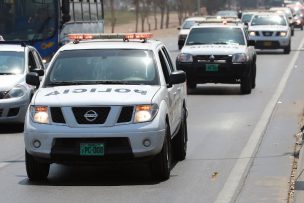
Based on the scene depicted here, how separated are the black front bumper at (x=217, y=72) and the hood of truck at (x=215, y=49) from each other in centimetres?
27

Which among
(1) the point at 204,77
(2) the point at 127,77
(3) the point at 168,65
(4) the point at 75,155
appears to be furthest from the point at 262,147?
(1) the point at 204,77

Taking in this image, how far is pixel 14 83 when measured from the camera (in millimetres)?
17000

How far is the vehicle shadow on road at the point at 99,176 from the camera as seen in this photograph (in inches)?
441

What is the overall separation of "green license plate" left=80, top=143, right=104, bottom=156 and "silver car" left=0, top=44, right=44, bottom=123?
5.64 metres

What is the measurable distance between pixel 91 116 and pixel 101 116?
0.36 ft

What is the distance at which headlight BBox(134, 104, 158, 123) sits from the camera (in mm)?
10859

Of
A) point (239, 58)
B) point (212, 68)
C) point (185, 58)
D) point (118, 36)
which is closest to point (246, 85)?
point (239, 58)

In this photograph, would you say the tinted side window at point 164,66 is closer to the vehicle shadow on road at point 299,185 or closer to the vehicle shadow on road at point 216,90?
the vehicle shadow on road at point 299,185

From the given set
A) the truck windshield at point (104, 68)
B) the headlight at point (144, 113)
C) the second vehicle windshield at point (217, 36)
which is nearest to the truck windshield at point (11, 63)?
the truck windshield at point (104, 68)

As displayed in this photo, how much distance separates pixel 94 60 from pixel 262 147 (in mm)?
3479

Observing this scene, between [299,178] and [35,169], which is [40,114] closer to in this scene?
[35,169]

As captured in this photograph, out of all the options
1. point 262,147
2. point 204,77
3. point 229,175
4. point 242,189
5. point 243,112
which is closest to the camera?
point 242,189

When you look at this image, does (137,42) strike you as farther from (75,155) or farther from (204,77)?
(204,77)

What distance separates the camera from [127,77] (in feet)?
38.7
